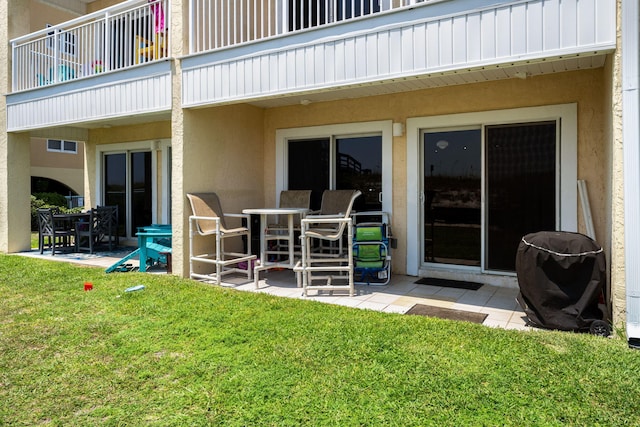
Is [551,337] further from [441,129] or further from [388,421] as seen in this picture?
[441,129]

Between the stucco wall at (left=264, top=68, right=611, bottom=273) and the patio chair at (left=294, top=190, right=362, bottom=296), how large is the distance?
0.91 m

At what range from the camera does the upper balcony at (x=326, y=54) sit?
378 centimetres

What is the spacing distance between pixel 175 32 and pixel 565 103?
5419 mm

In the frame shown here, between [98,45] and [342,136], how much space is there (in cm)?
469

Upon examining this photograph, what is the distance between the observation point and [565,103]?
5.34 meters

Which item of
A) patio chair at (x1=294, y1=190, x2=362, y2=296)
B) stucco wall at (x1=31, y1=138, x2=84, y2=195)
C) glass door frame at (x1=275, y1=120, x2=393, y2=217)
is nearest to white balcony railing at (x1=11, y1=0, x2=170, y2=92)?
glass door frame at (x1=275, y1=120, x2=393, y2=217)

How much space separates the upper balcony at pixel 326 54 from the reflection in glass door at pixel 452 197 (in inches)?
35.1

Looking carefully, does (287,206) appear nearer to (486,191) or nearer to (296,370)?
(486,191)

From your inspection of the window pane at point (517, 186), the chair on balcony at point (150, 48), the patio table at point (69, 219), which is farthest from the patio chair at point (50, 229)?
the window pane at point (517, 186)

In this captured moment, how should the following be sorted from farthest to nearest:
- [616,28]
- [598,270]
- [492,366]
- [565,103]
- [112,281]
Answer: [112,281] < [565,103] < [598,270] < [616,28] < [492,366]

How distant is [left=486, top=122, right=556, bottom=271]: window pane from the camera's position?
218 inches

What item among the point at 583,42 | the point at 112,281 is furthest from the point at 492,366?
the point at 112,281

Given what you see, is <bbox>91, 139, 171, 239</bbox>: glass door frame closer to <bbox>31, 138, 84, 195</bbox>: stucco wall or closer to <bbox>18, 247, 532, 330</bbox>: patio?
A: <bbox>18, 247, 532, 330</bbox>: patio

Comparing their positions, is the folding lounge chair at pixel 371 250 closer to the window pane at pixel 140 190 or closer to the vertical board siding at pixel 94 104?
the vertical board siding at pixel 94 104
